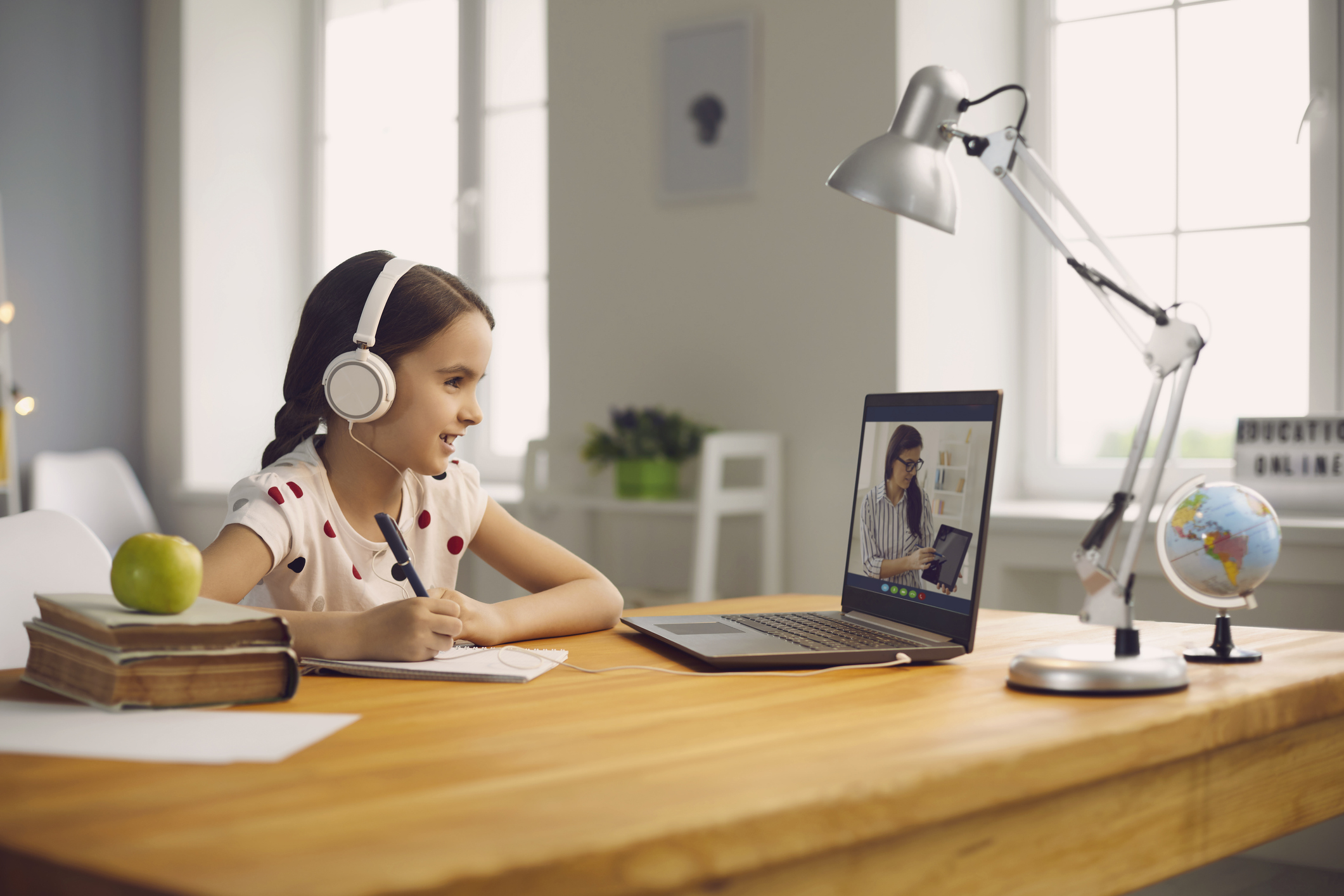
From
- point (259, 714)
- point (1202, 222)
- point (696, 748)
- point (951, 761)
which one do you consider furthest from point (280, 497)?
point (1202, 222)

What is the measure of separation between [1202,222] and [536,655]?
200 cm

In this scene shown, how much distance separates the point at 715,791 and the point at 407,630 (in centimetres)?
49

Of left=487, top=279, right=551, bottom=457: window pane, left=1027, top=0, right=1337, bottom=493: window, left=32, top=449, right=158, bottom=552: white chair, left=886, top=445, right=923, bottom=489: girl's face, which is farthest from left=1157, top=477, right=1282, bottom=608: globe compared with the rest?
left=32, top=449, right=158, bottom=552: white chair

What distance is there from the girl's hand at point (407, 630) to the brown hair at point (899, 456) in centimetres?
44

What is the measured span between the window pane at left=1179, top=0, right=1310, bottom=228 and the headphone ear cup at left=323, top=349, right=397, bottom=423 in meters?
1.92

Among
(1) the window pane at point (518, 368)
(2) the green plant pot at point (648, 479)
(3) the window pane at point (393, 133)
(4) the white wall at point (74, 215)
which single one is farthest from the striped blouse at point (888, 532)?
(4) the white wall at point (74, 215)

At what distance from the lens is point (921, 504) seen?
1.14 m

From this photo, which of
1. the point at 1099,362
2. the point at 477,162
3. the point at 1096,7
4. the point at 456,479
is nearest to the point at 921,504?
the point at 456,479

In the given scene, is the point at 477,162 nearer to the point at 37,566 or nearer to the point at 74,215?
the point at 74,215

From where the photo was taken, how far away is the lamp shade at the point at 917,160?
108 cm

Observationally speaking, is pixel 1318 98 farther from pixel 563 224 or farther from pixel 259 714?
pixel 259 714

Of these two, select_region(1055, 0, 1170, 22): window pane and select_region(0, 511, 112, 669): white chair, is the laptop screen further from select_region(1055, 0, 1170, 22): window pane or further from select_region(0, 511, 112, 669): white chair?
select_region(1055, 0, 1170, 22): window pane

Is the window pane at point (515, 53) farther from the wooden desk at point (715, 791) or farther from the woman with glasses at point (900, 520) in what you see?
the wooden desk at point (715, 791)

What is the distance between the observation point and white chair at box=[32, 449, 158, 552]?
3.64 metres
